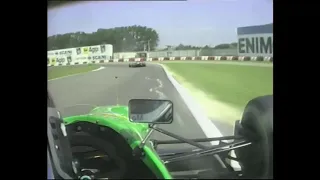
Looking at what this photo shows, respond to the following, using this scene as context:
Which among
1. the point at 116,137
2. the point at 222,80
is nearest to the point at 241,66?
the point at 222,80

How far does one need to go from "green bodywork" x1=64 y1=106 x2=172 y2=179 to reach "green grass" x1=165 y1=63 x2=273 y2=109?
0.49 m

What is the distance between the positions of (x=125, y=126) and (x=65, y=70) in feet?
1.99

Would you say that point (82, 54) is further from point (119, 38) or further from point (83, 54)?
point (119, 38)

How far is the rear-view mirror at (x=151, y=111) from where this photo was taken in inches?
103

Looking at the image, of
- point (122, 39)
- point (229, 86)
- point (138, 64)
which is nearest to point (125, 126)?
point (138, 64)

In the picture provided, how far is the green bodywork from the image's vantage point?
259cm

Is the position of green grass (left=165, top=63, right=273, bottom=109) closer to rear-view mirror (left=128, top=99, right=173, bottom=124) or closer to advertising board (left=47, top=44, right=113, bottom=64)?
rear-view mirror (left=128, top=99, right=173, bottom=124)

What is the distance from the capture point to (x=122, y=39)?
2680 millimetres

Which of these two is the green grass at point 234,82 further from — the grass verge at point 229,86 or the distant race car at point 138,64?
the distant race car at point 138,64

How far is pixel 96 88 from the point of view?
2.71m

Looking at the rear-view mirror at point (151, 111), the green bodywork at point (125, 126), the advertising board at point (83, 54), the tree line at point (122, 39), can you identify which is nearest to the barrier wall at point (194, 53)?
the tree line at point (122, 39)

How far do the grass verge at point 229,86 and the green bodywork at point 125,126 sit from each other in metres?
0.43
